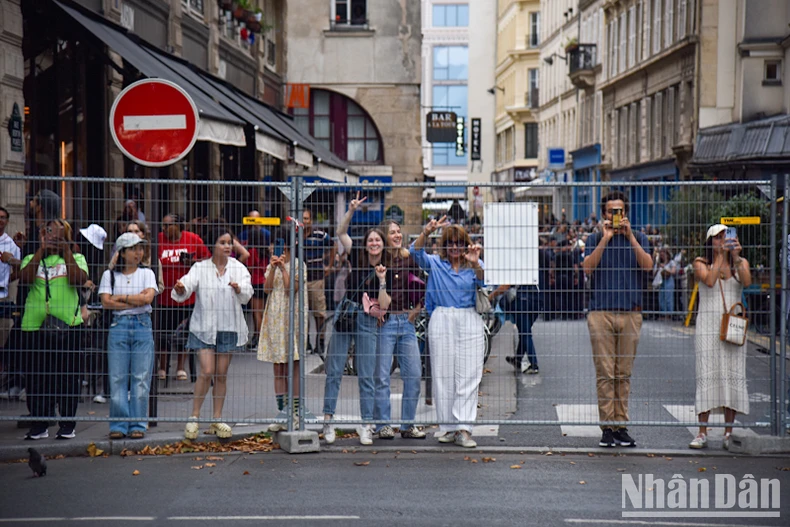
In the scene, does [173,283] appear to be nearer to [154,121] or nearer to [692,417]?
[154,121]

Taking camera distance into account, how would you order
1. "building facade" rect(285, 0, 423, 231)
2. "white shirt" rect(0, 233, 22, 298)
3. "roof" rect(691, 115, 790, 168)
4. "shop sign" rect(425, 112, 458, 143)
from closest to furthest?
"white shirt" rect(0, 233, 22, 298) < "roof" rect(691, 115, 790, 168) < "building facade" rect(285, 0, 423, 231) < "shop sign" rect(425, 112, 458, 143)

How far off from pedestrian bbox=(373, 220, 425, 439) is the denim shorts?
4.13 feet

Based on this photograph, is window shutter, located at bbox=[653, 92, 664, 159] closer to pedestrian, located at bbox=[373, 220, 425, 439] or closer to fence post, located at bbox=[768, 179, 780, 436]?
fence post, located at bbox=[768, 179, 780, 436]

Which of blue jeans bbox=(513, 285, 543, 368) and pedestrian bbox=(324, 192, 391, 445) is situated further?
pedestrian bbox=(324, 192, 391, 445)

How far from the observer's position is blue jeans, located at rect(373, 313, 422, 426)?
33.2 ft

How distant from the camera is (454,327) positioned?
32.5 ft

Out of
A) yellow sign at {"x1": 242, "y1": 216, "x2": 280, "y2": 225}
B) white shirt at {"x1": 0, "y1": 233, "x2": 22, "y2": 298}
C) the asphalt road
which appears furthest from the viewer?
white shirt at {"x1": 0, "y1": 233, "x2": 22, "y2": 298}

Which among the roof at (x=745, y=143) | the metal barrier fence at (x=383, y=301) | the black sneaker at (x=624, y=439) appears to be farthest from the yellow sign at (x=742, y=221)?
the roof at (x=745, y=143)

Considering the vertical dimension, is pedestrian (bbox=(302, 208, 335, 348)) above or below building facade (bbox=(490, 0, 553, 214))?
below

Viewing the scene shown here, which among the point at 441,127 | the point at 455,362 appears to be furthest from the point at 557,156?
the point at 455,362

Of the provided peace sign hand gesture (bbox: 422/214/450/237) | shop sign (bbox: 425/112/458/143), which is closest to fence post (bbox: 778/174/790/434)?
peace sign hand gesture (bbox: 422/214/450/237)

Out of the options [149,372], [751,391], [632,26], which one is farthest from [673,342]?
[632,26]

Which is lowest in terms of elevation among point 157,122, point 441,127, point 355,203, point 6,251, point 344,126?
point 6,251

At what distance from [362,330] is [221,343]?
1.22 m
